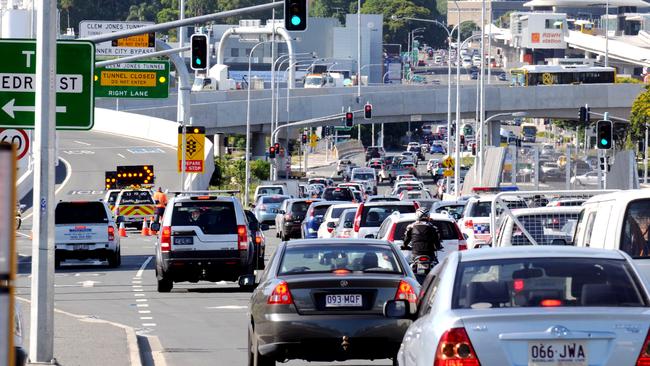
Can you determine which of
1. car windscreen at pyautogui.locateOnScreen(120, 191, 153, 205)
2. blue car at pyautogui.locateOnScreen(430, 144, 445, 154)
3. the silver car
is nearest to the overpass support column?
blue car at pyautogui.locateOnScreen(430, 144, 445, 154)

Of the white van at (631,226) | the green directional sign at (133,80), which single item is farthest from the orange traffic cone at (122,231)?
the white van at (631,226)

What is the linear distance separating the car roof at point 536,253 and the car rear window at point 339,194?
176 ft

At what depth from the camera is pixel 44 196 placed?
14.9 meters

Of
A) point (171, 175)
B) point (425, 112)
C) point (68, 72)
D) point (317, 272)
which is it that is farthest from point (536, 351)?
point (425, 112)

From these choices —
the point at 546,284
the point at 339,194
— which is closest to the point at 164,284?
the point at 546,284

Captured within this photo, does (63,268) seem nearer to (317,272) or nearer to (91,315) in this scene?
(91,315)

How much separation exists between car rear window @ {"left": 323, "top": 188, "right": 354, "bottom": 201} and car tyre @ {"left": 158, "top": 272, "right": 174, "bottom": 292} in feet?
120

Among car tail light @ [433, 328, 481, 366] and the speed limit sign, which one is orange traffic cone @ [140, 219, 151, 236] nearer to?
the speed limit sign

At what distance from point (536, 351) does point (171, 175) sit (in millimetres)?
68762

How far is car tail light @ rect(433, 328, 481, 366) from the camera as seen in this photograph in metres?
9.55

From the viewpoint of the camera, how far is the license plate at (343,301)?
15.0 meters

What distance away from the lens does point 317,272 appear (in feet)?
50.9

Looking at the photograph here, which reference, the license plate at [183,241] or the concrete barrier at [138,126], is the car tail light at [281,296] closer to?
the license plate at [183,241]

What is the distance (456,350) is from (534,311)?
54 centimetres
